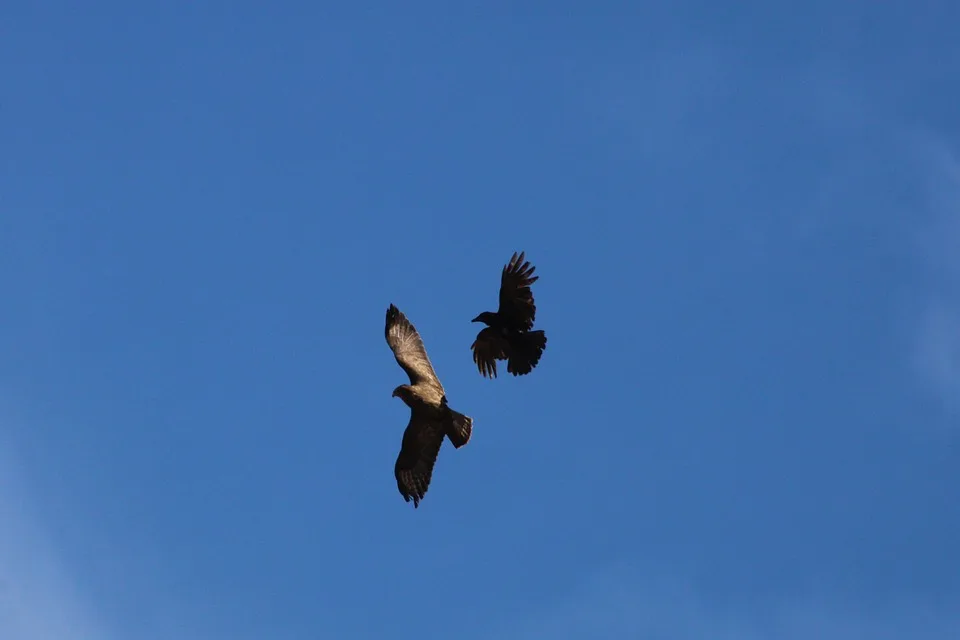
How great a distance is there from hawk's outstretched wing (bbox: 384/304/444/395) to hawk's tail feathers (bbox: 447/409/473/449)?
3.01 ft

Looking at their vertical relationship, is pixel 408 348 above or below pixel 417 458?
above

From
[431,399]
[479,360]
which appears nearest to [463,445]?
[431,399]

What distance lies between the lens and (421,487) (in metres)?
23.0

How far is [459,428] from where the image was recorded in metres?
22.6

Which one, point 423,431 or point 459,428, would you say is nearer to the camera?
point 459,428

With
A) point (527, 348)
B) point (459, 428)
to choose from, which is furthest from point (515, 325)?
point (459, 428)

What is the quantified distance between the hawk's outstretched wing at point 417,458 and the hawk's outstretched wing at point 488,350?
2472 millimetres

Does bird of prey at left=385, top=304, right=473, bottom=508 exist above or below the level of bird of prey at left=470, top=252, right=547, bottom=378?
below

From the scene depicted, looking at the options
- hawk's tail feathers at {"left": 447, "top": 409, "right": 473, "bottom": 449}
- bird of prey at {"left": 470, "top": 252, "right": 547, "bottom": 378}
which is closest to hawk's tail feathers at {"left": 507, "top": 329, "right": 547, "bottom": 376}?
bird of prey at {"left": 470, "top": 252, "right": 547, "bottom": 378}

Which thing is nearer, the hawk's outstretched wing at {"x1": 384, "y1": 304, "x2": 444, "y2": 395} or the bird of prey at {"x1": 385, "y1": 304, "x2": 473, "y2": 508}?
the bird of prey at {"x1": 385, "y1": 304, "x2": 473, "y2": 508}

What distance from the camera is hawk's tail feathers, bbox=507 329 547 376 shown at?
81.4 feet

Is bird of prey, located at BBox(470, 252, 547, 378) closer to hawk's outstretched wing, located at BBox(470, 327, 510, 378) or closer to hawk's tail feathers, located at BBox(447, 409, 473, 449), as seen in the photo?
hawk's outstretched wing, located at BBox(470, 327, 510, 378)

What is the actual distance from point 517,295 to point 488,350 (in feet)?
3.53

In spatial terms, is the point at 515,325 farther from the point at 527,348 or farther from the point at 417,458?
the point at 417,458
